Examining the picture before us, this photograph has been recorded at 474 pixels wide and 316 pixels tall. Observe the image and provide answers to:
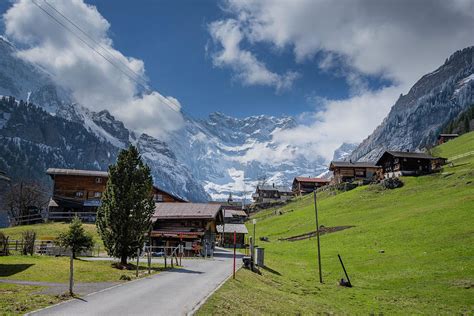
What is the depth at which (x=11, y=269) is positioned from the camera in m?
28.5

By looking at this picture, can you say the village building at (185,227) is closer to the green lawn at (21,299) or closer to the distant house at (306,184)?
the green lawn at (21,299)

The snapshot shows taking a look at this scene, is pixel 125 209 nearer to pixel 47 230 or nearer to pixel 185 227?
pixel 185 227

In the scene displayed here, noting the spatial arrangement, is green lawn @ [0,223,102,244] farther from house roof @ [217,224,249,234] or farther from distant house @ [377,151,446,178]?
distant house @ [377,151,446,178]

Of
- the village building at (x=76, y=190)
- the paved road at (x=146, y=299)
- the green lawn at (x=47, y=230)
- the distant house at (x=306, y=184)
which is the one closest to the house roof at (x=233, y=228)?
the village building at (x=76, y=190)

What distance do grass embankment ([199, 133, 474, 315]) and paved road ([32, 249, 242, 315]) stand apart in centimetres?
135

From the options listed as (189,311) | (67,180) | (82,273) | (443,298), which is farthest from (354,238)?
(67,180)

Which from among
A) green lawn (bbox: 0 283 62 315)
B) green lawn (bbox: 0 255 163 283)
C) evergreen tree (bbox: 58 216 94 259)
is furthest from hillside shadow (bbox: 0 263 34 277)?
evergreen tree (bbox: 58 216 94 259)

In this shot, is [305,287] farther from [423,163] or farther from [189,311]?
[423,163]

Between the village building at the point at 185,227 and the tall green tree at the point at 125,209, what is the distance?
21808 millimetres

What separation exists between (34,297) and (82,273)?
34.8 ft

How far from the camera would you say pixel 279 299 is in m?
25.0

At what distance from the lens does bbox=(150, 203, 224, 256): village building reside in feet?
193

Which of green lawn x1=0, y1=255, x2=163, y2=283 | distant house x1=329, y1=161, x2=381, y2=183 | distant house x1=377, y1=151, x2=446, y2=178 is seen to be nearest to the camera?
green lawn x1=0, y1=255, x2=163, y2=283

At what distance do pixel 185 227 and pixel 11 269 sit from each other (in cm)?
3453
